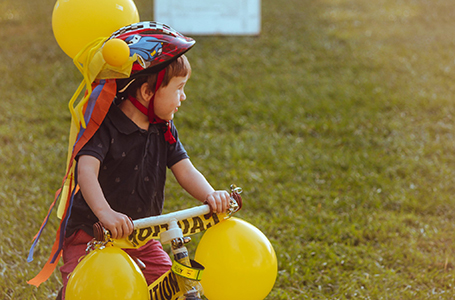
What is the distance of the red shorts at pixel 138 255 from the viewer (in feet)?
6.72

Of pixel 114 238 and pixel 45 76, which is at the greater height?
pixel 114 238

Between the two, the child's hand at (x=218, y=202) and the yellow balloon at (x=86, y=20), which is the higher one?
the yellow balloon at (x=86, y=20)

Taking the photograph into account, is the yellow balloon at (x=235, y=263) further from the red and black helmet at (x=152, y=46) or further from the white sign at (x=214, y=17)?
the white sign at (x=214, y=17)

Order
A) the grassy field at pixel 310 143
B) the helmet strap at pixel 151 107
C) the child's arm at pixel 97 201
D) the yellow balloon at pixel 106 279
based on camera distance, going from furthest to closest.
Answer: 1. the grassy field at pixel 310 143
2. the helmet strap at pixel 151 107
3. the child's arm at pixel 97 201
4. the yellow balloon at pixel 106 279

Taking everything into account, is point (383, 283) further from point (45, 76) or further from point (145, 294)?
point (45, 76)

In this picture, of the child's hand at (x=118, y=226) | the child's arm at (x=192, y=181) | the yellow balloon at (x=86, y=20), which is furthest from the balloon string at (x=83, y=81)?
the child's arm at (x=192, y=181)

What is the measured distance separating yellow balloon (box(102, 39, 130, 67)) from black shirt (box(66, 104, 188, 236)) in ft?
1.04

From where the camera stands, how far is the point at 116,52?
5.59 ft

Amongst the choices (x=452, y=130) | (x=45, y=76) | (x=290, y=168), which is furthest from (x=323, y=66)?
(x=45, y=76)

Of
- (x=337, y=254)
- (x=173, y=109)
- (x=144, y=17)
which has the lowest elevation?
(x=337, y=254)

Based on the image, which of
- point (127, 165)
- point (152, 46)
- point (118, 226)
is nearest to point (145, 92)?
point (152, 46)

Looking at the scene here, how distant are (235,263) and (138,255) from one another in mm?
583

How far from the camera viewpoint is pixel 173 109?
1.99 m

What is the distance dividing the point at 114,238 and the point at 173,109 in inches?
22.4
